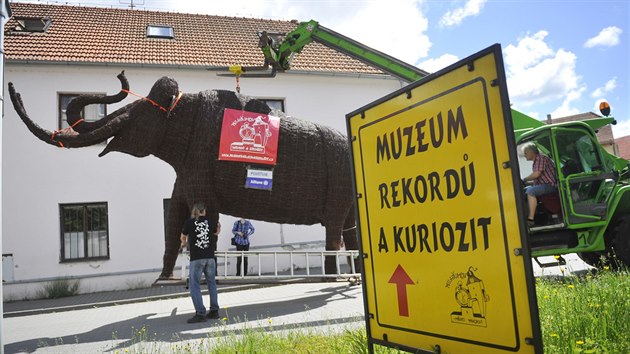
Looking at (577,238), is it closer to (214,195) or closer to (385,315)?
(214,195)

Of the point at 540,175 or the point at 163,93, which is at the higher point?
the point at 163,93

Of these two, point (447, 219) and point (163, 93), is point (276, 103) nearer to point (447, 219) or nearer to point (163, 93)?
point (163, 93)

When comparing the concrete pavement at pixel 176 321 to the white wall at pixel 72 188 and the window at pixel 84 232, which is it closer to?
the white wall at pixel 72 188

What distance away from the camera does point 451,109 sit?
75.9 inches

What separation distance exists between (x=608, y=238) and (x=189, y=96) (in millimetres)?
6616

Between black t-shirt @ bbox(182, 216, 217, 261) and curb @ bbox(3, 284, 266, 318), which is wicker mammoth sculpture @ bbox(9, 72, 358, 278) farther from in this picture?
curb @ bbox(3, 284, 266, 318)

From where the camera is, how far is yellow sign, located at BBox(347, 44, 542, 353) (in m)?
1.69

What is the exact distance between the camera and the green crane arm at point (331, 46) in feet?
26.3

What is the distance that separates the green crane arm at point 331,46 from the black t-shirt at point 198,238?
11.0ft

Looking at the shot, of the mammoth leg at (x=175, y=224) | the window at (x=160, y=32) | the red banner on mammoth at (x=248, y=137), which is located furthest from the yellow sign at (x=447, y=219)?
the window at (x=160, y=32)

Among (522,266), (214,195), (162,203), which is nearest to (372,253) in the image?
(522,266)

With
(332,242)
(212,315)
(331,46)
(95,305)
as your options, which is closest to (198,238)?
(212,315)

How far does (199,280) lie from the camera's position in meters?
6.09

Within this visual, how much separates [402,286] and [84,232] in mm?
11147
